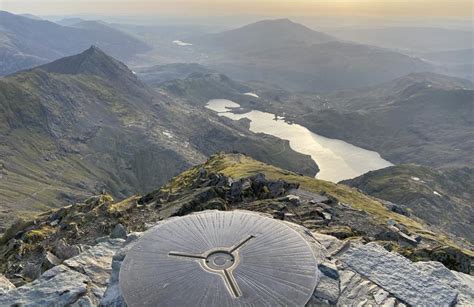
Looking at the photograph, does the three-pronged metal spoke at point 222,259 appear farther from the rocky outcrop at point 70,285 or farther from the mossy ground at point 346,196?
the mossy ground at point 346,196

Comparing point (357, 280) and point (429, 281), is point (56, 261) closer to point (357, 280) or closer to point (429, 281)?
point (357, 280)

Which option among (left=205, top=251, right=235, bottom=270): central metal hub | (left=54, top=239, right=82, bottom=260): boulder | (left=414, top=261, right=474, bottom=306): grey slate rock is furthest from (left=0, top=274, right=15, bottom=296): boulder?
(left=414, top=261, right=474, bottom=306): grey slate rock

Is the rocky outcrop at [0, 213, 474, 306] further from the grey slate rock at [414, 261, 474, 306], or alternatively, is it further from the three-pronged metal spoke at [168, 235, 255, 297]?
the three-pronged metal spoke at [168, 235, 255, 297]

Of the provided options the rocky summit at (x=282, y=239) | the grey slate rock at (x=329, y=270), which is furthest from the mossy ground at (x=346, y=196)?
the grey slate rock at (x=329, y=270)

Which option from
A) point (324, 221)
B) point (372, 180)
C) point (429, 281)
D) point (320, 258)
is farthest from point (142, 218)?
point (372, 180)

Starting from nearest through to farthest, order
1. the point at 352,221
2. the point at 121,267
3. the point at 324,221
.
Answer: the point at 121,267
the point at 324,221
the point at 352,221

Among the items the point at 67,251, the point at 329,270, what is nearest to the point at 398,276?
the point at 329,270
